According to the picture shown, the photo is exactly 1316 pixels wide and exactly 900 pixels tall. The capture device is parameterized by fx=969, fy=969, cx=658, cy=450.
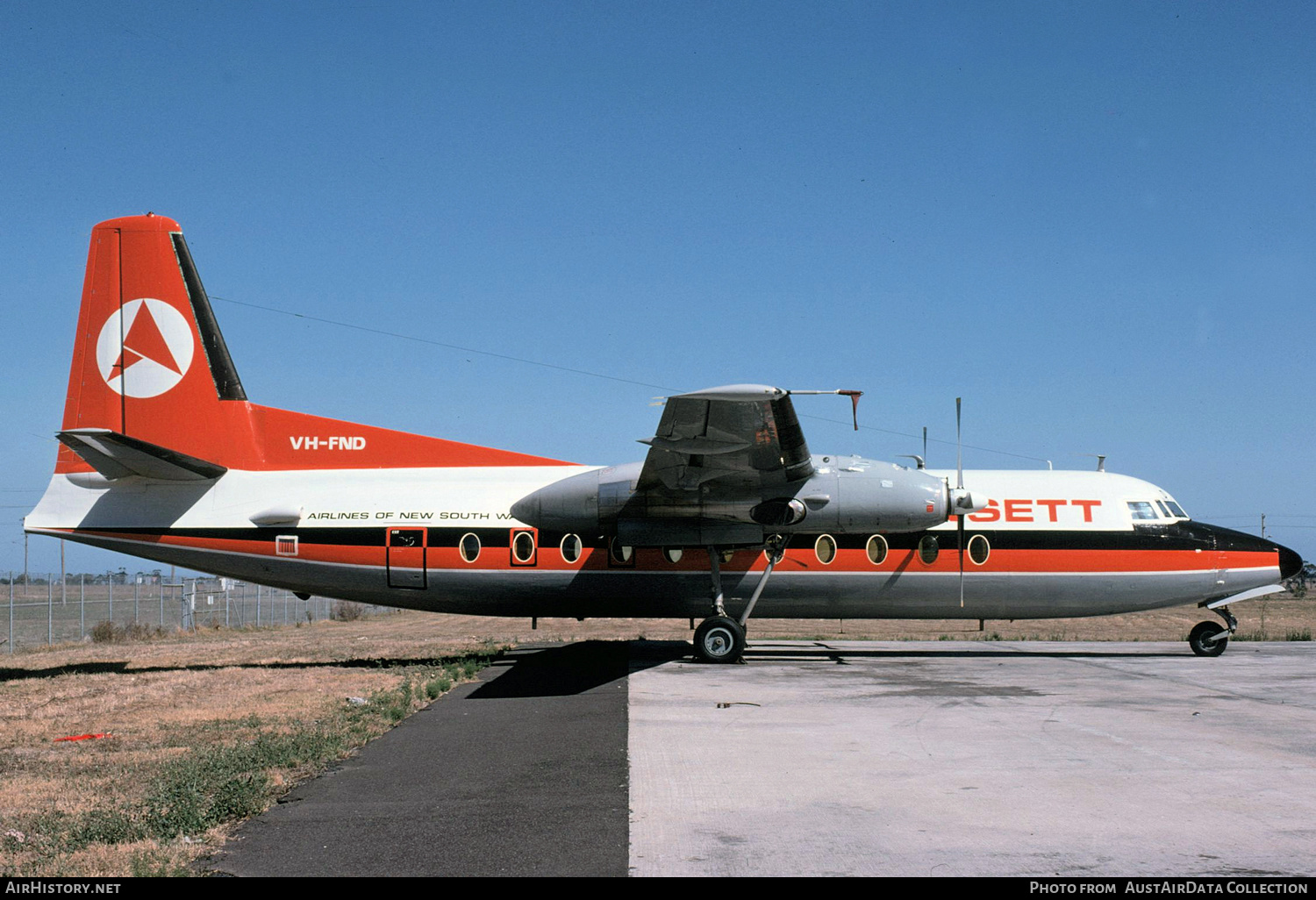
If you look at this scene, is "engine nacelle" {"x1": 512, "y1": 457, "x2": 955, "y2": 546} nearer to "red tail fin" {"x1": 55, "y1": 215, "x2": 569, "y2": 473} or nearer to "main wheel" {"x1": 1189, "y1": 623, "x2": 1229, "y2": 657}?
"red tail fin" {"x1": 55, "y1": 215, "x2": 569, "y2": 473}

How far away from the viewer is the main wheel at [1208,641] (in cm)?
1894

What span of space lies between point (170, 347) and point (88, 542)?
3711 millimetres

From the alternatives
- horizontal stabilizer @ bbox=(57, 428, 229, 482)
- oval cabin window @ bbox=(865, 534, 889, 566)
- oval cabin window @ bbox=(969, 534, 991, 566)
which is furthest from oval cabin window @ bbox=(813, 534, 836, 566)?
horizontal stabilizer @ bbox=(57, 428, 229, 482)

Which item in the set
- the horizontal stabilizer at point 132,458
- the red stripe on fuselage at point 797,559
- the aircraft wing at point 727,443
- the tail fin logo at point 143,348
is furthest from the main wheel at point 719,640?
the tail fin logo at point 143,348

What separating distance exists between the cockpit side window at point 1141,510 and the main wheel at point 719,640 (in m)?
8.02

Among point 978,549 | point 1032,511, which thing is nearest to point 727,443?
point 978,549

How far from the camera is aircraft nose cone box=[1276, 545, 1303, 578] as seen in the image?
1853 centimetres

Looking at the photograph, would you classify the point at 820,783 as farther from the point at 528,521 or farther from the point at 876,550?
the point at 876,550

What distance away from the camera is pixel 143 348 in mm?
17344

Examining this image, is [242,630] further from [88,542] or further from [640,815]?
[640,815]

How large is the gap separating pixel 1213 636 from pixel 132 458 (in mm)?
20148

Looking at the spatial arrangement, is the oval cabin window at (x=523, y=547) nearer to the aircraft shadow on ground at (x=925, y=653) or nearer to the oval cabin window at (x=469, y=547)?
the oval cabin window at (x=469, y=547)
